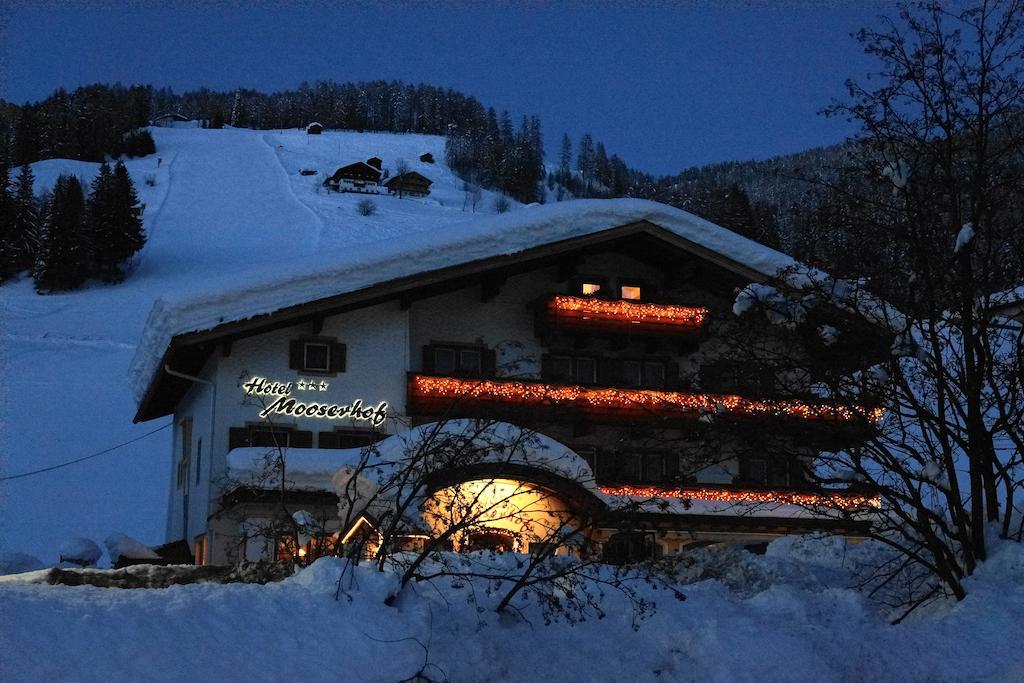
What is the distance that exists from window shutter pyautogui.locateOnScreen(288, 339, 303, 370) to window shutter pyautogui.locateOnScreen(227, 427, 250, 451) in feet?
5.54

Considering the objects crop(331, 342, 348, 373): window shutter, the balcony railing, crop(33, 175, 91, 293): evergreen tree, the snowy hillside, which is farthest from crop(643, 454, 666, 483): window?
crop(33, 175, 91, 293): evergreen tree

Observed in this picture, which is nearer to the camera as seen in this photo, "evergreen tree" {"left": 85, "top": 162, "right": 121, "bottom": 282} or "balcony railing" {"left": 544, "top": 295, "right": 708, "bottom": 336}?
"balcony railing" {"left": 544, "top": 295, "right": 708, "bottom": 336}

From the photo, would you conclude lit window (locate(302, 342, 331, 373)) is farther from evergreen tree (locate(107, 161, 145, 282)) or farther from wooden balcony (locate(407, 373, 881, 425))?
evergreen tree (locate(107, 161, 145, 282))

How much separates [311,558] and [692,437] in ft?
12.8

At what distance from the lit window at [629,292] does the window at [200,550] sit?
1057 cm

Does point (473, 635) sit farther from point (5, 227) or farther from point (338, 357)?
point (5, 227)

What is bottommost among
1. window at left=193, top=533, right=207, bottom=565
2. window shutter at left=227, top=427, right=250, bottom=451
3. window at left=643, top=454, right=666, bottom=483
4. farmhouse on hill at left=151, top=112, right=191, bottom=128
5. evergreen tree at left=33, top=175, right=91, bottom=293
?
window at left=193, top=533, right=207, bottom=565

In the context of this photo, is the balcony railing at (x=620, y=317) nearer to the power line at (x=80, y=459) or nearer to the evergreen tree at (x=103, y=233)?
the power line at (x=80, y=459)

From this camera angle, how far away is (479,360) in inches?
1080

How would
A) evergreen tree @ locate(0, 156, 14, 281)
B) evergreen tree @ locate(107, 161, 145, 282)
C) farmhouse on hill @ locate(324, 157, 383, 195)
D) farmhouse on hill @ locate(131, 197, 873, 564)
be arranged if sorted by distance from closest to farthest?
1. farmhouse on hill @ locate(131, 197, 873, 564)
2. evergreen tree @ locate(0, 156, 14, 281)
3. evergreen tree @ locate(107, 161, 145, 282)
4. farmhouse on hill @ locate(324, 157, 383, 195)

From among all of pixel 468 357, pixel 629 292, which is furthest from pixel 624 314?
pixel 468 357

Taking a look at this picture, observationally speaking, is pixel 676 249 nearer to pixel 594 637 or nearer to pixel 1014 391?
pixel 1014 391

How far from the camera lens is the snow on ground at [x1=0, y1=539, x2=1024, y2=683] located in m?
8.96

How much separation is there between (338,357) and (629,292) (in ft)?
23.2
